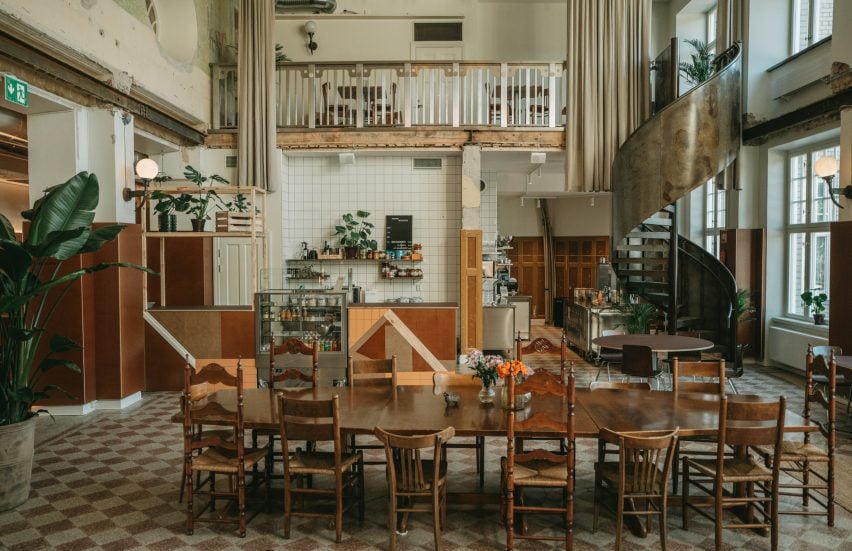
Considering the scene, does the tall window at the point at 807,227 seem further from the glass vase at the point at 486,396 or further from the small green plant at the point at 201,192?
the small green plant at the point at 201,192

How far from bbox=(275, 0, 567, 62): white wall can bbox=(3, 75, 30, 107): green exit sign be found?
669 cm

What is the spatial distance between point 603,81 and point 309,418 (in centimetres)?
804

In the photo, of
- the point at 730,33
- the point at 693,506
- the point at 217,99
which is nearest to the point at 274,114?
the point at 217,99

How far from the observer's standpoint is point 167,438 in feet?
19.2

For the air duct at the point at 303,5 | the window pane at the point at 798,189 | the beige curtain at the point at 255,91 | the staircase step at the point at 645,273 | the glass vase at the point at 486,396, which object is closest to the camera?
the glass vase at the point at 486,396

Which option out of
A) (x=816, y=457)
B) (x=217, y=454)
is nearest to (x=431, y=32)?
(x=217, y=454)

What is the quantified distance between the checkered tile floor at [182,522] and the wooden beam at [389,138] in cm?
571

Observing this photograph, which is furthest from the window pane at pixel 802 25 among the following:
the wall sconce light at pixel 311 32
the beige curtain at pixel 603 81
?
the wall sconce light at pixel 311 32

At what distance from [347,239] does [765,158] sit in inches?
259

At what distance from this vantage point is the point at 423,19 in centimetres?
1178

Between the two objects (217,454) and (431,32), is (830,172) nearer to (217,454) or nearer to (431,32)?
(217,454)

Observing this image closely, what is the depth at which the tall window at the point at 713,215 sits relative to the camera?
10.4 m

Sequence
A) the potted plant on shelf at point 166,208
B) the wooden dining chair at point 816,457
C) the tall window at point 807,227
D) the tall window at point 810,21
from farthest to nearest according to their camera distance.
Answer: the tall window at point 810,21
the tall window at point 807,227
the potted plant on shelf at point 166,208
the wooden dining chair at point 816,457

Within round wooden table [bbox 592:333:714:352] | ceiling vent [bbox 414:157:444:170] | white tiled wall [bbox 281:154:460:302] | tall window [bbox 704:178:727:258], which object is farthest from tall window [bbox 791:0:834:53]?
ceiling vent [bbox 414:157:444:170]
